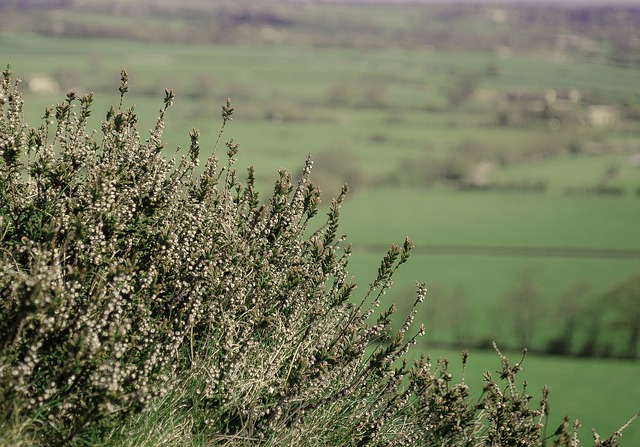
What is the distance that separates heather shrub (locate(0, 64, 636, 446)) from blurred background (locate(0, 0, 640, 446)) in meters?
1.05

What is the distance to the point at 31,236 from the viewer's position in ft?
10.9

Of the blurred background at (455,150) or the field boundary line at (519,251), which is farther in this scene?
the field boundary line at (519,251)

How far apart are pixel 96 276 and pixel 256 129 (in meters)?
81.6

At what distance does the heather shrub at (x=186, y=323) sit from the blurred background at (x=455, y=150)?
1048mm

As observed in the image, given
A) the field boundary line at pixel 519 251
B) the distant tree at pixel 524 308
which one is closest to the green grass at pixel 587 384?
the distant tree at pixel 524 308

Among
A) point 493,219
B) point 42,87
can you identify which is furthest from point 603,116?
point 42,87

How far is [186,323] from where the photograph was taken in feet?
11.0

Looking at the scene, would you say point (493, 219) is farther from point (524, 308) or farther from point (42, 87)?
point (42, 87)

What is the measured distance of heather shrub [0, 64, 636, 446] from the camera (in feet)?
8.87

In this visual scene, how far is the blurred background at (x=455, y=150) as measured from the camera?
36.2 m

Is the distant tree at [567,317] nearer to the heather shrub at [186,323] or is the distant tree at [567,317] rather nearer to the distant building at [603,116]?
the heather shrub at [186,323]

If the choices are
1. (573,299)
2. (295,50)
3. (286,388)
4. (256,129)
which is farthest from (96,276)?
(295,50)

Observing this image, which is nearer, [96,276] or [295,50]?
[96,276]

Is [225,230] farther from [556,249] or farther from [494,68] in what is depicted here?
[494,68]
